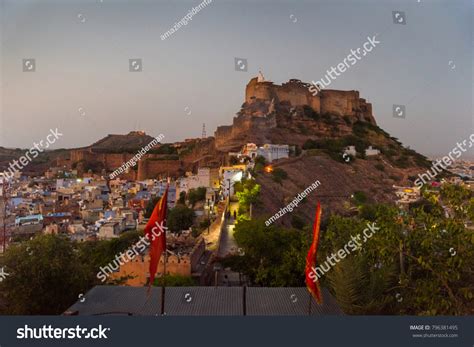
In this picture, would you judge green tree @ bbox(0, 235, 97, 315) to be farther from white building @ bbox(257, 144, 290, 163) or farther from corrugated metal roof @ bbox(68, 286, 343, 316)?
white building @ bbox(257, 144, 290, 163)

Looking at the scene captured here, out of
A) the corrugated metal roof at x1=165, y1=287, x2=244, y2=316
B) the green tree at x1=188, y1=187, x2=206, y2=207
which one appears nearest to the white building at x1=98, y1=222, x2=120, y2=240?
the green tree at x1=188, y1=187, x2=206, y2=207

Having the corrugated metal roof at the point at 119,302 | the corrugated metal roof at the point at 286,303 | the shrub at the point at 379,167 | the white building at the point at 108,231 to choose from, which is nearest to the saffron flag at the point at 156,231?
the corrugated metal roof at the point at 119,302

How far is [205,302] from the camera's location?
13.3ft

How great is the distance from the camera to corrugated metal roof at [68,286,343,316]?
3.79m

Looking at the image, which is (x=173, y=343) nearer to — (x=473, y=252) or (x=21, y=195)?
(x=473, y=252)

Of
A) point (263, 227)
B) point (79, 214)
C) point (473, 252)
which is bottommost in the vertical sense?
point (79, 214)

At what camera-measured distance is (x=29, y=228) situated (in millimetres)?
13156

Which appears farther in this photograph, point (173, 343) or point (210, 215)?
point (210, 215)

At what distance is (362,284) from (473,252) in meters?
1.07

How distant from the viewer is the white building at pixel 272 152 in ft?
77.9

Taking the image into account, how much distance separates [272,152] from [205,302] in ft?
67.2

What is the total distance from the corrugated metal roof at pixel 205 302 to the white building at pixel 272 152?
19.4m

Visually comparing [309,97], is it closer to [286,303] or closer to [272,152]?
[272,152]

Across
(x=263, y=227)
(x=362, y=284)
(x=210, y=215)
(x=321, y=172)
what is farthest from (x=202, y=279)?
(x=321, y=172)
